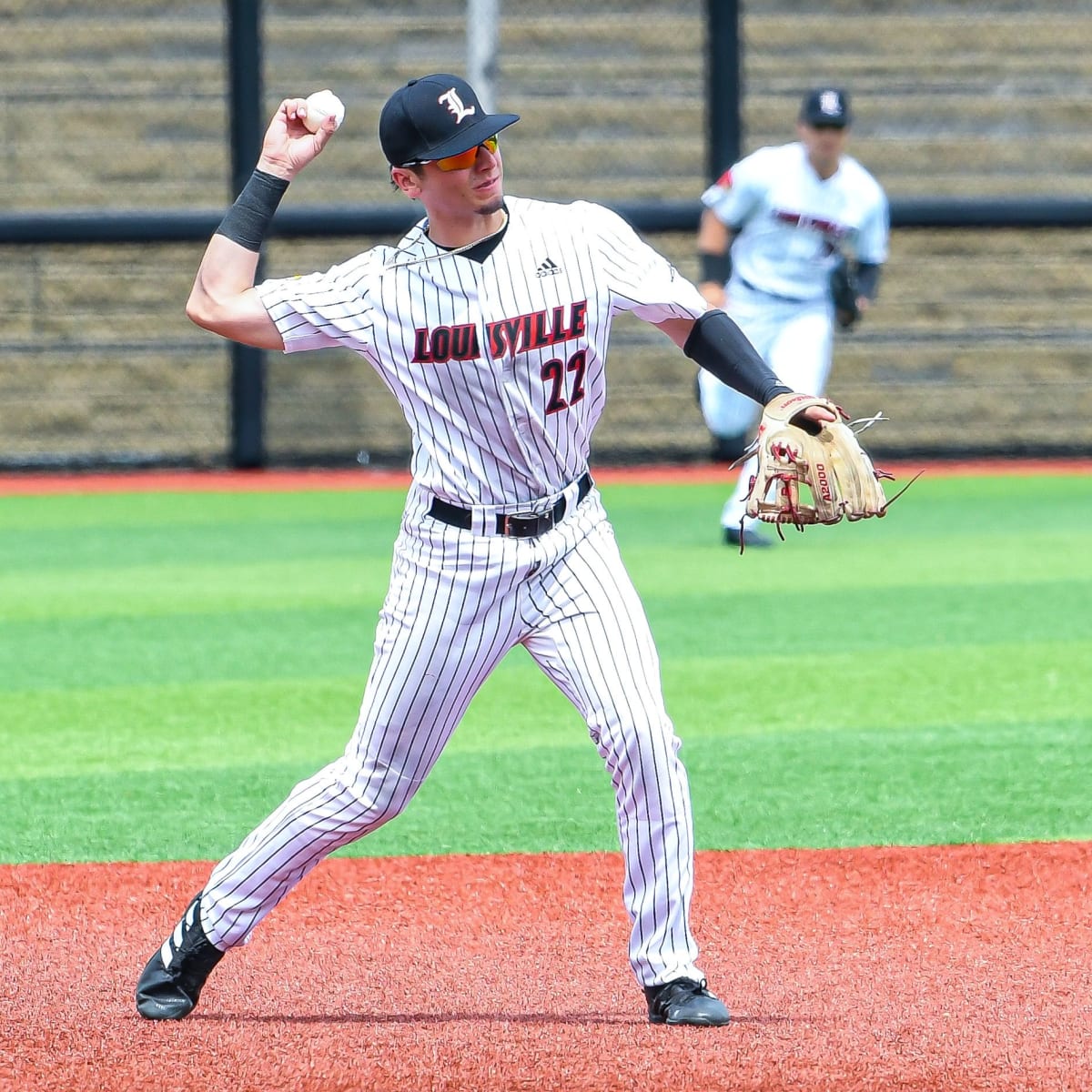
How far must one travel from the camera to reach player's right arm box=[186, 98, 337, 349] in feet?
11.7

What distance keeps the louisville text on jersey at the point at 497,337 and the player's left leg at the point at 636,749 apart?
1.31 feet

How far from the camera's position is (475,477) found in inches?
140

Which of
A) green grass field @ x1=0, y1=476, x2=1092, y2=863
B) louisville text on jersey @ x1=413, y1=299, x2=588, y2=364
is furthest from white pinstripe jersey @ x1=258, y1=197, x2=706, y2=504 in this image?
green grass field @ x1=0, y1=476, x2=1092, y2=863

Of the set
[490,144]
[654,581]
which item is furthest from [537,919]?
[654,581]

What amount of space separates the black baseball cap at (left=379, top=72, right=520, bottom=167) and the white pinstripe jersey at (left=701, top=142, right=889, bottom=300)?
646 cm

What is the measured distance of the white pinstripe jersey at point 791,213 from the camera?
9883mm

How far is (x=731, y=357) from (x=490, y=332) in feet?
1.51

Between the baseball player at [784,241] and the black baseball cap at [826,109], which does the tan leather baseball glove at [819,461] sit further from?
the black baseball cap at [826,109]

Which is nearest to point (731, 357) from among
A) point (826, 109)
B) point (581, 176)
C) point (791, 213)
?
point (826, 109)

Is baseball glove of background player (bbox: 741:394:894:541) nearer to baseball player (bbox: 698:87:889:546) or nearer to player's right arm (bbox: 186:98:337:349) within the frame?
player's right arm (bbox: 186:98:337:349)

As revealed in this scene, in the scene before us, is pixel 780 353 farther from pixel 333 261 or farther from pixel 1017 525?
pixel 333 261

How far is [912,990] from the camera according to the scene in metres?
3.80

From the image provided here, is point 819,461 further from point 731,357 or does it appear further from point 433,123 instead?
point 433,123

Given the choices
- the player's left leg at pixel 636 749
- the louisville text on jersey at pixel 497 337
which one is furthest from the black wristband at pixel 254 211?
the player's left leg at pixel 636 749
